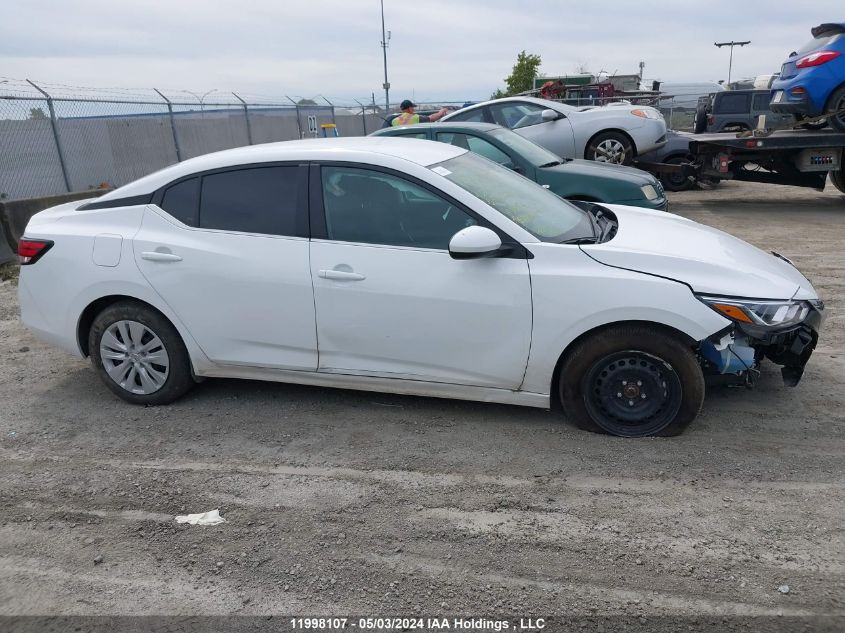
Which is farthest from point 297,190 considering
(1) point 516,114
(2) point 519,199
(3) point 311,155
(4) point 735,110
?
(4) point 735,110

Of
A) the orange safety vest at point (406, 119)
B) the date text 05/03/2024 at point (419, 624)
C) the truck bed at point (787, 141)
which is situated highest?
the orange safety vest at point (406, 119)

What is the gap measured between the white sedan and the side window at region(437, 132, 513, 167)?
3.24m

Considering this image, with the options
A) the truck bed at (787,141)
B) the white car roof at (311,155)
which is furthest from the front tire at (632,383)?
the truck bed at (787,141)

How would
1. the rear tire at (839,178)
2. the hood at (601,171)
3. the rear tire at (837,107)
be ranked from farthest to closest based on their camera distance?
the rear tire at (839,178)
the rear tire at (837,107)
the hood at (601,171)

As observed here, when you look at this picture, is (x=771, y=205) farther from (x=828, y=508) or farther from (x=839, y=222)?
(x=828, y=508)

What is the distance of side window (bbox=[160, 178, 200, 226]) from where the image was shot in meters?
4.50

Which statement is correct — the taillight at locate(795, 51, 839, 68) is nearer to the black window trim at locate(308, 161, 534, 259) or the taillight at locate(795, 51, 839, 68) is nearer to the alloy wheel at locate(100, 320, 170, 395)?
the black window trim at locate(308, 161, 534, 259)

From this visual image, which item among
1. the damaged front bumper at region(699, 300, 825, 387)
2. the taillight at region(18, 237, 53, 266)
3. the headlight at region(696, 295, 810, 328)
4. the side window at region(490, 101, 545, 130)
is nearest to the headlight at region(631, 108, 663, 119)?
the side window at region(490, 101, 545, 130)

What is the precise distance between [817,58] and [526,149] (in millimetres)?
5825

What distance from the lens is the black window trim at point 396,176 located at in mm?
3955

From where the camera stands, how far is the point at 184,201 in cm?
452

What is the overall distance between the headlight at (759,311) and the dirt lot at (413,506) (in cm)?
68

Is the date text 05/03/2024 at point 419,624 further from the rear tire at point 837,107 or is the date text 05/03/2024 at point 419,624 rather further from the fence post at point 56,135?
the rear tire at point 837,107

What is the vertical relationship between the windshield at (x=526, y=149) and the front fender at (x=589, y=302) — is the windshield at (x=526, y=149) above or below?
above
